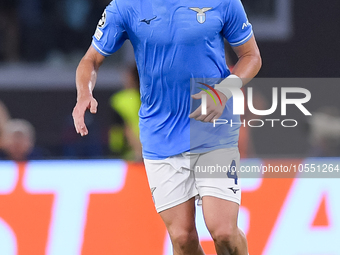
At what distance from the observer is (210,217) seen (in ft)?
9.49

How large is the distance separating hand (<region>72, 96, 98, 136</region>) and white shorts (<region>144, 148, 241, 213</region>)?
0.53m

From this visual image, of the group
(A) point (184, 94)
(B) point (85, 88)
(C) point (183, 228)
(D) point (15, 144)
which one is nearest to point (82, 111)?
(B) point (85, 88)

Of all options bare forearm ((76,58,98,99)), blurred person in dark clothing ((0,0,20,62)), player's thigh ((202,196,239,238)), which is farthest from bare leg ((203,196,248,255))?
blurred person in dark clothing ((0,0,20,62))

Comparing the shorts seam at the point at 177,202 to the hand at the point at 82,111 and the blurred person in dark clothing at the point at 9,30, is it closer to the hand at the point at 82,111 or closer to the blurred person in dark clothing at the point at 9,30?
the hand at the point at 82,111

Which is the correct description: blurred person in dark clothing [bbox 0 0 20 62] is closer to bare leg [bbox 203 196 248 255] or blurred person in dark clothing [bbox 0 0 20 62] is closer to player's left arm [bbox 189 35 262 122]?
player's left arm [bbox 189 35 262 122]

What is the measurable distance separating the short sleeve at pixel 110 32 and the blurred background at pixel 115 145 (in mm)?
1110

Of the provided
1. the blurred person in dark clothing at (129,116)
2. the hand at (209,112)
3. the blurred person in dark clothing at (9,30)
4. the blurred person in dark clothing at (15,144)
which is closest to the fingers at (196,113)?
the hand at (209,112)

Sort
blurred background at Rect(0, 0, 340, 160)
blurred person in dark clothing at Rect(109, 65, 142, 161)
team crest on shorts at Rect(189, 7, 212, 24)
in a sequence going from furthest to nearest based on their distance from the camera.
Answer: blurred background at Rect(0, 0, 340, 160) → blurred person in dark clothing at Rect(109, 65, 142, 161) → team crest on shorts at Rect(189, 7, 212, 24)

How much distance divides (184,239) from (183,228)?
62 mm

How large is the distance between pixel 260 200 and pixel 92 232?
1273 mm

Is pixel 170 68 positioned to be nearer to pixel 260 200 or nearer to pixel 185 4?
pixel 185 4

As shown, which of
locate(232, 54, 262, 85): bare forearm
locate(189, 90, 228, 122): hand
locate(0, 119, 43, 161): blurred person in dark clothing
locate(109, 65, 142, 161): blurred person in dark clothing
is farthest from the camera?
locate(0, 119, 43, 161): blurred person in dark clothing

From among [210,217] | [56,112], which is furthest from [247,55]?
[56,112]

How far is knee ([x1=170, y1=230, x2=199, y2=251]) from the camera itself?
300 centimetres
